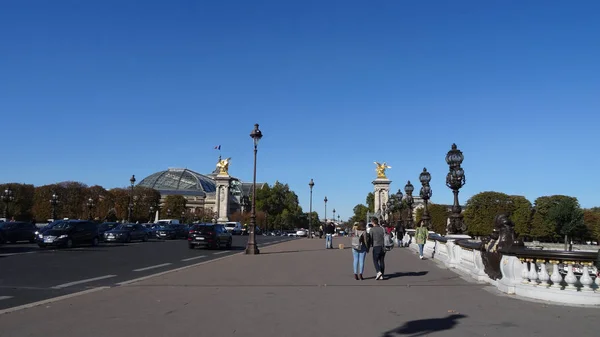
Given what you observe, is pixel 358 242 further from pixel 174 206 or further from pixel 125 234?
pixel 174 206

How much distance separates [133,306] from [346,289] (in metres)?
5.15

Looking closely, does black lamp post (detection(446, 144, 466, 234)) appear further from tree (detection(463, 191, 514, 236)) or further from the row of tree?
tree (detection(463, 191, 514, 236))

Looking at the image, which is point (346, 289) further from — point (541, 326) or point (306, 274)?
point (541, 326)

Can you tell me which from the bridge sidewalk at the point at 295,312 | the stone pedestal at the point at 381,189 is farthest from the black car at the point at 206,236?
the stone pedestal at the point at 381,189

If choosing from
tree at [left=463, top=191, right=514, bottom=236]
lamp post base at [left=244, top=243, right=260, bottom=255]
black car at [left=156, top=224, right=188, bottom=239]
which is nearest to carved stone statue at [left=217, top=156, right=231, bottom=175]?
tree at [left=463, top=191, right=514, bottom=236]

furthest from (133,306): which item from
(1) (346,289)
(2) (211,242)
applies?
(2) (211,242)

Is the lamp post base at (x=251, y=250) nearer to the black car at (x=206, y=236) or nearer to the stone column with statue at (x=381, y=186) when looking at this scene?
the black car at (x=206, y=236)

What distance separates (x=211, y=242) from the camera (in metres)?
30.1

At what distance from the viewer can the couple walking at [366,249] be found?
14.3m

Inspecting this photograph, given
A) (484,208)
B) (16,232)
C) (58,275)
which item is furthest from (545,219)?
(58,275)

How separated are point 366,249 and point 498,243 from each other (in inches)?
162

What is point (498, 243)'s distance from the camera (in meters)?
11.4

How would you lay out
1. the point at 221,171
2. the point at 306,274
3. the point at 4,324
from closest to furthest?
the point at 4,324
the point at 306,274
the point at 221,171

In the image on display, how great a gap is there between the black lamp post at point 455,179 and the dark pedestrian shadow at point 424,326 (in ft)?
37.3
